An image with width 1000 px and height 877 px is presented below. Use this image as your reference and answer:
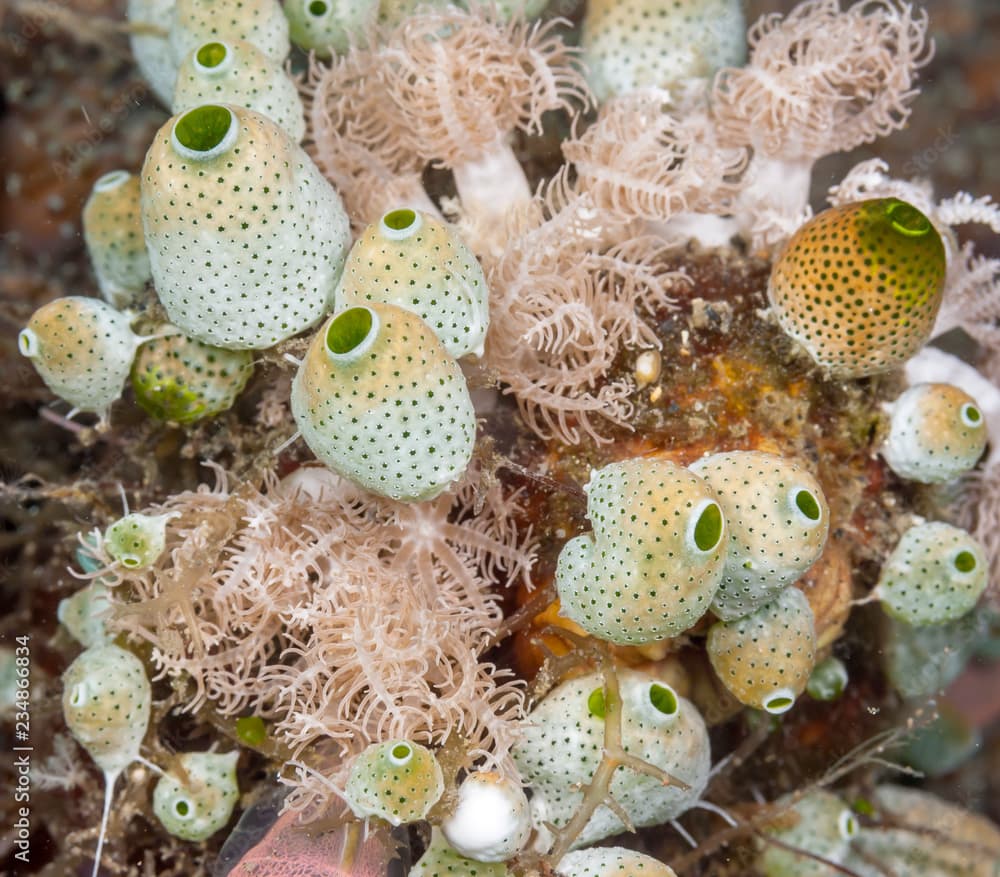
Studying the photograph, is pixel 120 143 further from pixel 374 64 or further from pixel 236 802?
pixel 236 802

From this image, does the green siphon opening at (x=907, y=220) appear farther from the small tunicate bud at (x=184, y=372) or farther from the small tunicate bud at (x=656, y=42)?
the small tunicate bud at (x=184, y=372)

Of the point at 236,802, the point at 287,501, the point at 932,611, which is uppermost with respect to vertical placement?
the point at 287,501

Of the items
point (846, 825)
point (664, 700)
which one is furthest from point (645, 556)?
point (846, 825)

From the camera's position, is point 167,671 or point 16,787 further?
point 16,787

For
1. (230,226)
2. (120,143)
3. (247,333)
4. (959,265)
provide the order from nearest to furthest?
1. (230,226)
2. (247,333)
3. (959,265)
4. (120,143)

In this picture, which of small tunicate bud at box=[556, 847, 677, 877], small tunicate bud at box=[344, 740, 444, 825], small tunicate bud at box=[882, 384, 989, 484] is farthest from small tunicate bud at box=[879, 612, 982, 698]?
Answer: small tunicate bud at box=[344, 740, 444, 825]

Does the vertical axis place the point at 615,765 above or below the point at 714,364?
below

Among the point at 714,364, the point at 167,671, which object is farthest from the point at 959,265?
the point at 167,671
